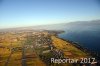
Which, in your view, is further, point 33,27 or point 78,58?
point 33,27

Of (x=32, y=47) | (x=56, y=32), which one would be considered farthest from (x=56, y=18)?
(x=32, y=47)

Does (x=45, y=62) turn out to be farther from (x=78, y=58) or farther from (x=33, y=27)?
(x=33, y=27)

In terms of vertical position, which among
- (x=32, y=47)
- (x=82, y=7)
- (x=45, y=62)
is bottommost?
(x=45, y=62)

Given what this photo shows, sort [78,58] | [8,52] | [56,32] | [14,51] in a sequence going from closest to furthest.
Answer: [78,58] → [8,52] → [14,51] → [56,32]

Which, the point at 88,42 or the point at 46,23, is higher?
the point at 46,23

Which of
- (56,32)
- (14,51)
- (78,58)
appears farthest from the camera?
(56,32)

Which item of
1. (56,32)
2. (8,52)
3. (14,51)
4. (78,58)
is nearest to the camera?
(78,58)

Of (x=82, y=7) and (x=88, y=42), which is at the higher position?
(x=82, y=7)

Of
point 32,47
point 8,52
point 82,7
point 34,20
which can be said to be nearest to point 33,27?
point 34,20

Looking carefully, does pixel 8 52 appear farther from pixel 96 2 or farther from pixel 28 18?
pixel 96 2
